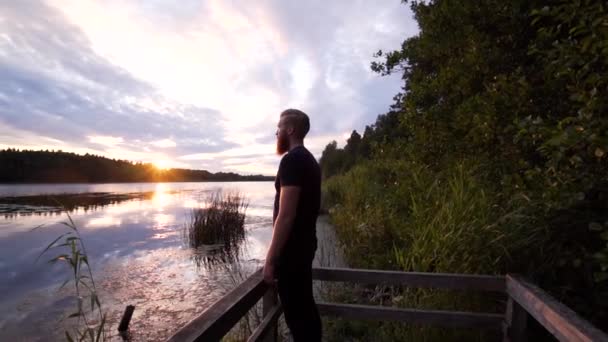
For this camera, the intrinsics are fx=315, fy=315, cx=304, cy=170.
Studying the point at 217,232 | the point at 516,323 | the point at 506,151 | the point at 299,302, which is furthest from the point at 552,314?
the point at 217,232

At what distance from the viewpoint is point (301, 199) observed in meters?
1.67

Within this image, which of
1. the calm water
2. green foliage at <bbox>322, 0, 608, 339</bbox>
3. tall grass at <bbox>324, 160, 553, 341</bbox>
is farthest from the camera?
the calm water

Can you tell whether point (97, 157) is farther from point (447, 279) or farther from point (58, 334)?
point (447, 279)

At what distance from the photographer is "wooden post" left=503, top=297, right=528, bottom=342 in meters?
1.76

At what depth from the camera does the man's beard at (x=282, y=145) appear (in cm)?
186

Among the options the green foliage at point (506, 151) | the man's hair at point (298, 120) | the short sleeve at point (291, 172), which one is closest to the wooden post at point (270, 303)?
the short sleeve at point (291, 172)

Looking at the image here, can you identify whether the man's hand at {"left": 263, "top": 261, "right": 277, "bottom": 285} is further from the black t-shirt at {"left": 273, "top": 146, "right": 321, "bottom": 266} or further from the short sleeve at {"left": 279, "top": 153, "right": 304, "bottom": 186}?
the short sleeve at {"left": 279, "top": 153, "right": 304, "bottom": 186}

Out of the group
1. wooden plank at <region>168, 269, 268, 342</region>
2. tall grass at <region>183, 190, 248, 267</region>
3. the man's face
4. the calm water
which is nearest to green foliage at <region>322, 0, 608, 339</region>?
the man's face

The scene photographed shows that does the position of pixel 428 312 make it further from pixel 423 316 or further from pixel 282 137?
pixel 282 137

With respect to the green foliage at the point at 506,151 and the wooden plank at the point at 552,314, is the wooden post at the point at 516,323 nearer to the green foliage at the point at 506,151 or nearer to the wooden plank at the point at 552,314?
the wooden plank at the point at 552,314

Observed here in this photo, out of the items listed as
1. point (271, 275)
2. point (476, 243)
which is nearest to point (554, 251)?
point (476, 243)

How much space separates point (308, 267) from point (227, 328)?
0.56m

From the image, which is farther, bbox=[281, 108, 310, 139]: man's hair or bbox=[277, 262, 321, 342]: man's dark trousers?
bbox=[281, 108, 310, 139]: man's hair

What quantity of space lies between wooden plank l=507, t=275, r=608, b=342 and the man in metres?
1.07
